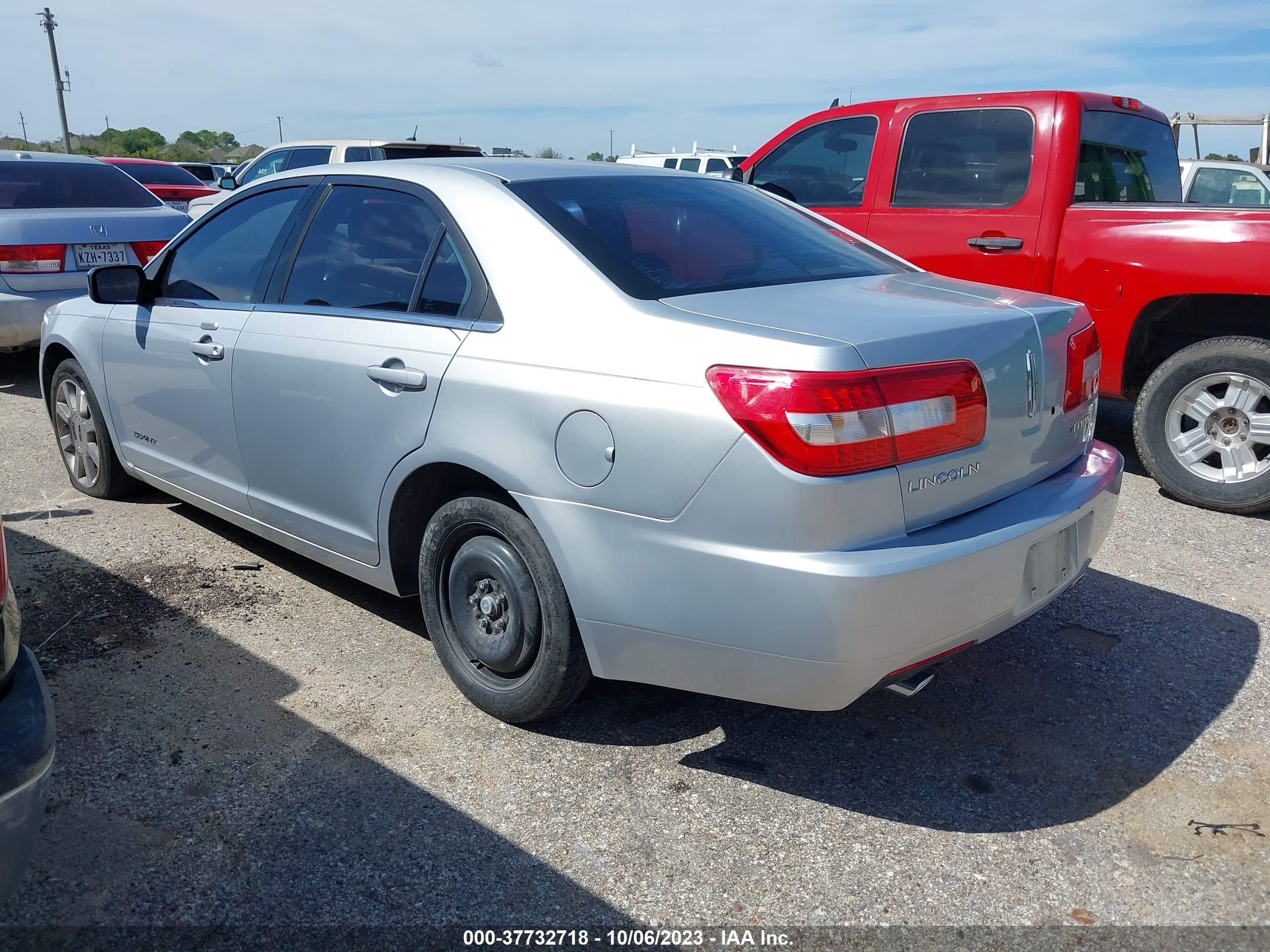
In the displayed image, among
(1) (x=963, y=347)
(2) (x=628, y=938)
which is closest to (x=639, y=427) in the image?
(1) (x=963, y=347)

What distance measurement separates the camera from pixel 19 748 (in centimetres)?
190

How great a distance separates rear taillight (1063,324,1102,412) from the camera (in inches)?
119

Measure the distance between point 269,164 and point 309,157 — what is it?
51.0 inches

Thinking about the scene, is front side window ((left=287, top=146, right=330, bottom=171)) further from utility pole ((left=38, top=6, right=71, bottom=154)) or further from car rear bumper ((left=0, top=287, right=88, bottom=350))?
utility pole ((left=38, top=6, right=71, bottom=154))

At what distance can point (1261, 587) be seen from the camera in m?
4.24

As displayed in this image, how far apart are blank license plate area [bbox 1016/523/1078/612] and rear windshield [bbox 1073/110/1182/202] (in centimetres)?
322

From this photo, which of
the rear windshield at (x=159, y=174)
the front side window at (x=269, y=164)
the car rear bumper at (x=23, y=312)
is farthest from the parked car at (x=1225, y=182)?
the rear windshield at (x=159, y=174)

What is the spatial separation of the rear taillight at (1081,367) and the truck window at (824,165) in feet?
10.6

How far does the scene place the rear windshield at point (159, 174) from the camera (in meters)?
14.6

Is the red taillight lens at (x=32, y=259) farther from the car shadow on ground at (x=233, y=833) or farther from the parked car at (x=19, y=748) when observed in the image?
the parked car at (x=19, y=748)

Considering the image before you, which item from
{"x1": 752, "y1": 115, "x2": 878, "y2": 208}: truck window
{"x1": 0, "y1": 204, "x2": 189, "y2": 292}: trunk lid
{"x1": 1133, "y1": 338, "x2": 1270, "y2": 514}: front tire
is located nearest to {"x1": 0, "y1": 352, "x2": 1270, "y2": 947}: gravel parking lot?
{"x1": 1133, "y1": 338, "x2": 1270, "y2": 514}: front tire

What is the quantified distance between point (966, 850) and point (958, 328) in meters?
1.30

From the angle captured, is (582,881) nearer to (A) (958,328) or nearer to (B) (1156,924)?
(B) (1156,924)

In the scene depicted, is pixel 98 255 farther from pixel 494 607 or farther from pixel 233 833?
pixel 233 833
